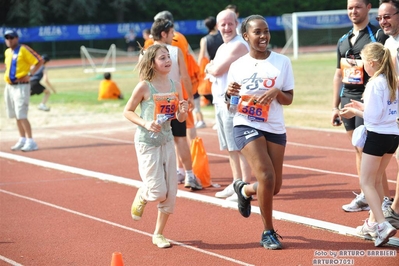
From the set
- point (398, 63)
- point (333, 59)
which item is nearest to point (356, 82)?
point (398, 63)

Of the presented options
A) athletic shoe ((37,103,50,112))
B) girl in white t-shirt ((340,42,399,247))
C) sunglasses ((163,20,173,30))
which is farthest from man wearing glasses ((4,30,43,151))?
girl in white t-shirt ((340,42,399,247))

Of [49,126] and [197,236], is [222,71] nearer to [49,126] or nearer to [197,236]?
[197,236]

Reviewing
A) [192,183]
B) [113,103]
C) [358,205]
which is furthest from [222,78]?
[113,103]

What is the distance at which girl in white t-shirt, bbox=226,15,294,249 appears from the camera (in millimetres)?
7246

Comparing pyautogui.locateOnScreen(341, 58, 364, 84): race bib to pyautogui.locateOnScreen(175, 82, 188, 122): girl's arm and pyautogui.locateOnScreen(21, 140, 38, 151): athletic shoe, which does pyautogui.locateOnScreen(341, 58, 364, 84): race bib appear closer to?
pyautogui.locateOnScreen(175, 82, 188, 122): girl's arm

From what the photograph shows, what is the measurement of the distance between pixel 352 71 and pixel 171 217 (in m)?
2.58

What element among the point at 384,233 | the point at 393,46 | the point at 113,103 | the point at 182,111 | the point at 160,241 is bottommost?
the point at 113,103

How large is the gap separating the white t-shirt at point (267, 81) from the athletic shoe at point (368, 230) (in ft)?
3.96

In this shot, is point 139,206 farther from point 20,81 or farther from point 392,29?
point 20,81

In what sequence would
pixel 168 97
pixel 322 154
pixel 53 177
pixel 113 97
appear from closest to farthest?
pixel 168 97
pixel 53 177
pixel 322 154
pixel 113 97

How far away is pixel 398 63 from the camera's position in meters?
7.68

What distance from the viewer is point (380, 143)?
712 centimetres

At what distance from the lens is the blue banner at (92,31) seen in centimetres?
4991

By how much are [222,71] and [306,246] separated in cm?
292
